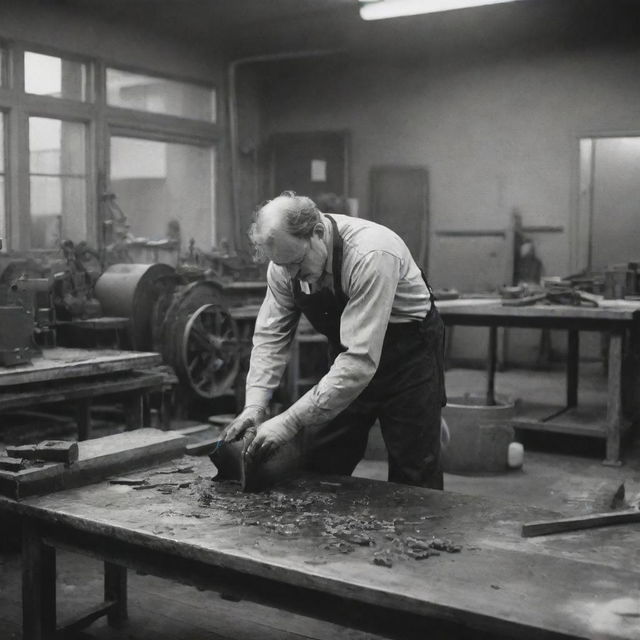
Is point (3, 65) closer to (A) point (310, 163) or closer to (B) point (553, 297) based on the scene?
(A) point (310, 163)

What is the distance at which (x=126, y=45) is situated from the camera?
7672 millimetres

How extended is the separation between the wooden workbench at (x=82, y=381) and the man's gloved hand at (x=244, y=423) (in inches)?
51.7

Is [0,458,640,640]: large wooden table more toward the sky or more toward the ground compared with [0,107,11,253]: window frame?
more toward the ground

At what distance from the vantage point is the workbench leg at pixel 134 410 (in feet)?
13.6

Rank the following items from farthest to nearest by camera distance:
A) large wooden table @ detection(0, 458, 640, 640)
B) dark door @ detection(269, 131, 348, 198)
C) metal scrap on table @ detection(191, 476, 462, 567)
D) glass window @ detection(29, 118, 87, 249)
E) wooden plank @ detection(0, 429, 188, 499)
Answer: dark door @ detection(269, 131, 348, 198) → glass window @ detection(29, 118, 87, 249) → wooden plank @ detection(0, 429, 188, 499) → metal scrap on table @ detection(191, 476, 462, 567) → large wooden table @ detection(0, 458, 640, 640)

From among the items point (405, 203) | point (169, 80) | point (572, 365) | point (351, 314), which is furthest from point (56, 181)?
point (351, 314)

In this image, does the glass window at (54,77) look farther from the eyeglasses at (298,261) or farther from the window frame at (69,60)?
the eyeglasses at (298,261)

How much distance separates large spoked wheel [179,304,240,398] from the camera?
5.27 metres

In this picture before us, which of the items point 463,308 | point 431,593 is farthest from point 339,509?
point 463,308

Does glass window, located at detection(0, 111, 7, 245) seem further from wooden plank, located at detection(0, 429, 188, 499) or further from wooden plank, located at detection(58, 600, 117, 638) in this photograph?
wooden plank, located at detection(58, 600, 117, 638)

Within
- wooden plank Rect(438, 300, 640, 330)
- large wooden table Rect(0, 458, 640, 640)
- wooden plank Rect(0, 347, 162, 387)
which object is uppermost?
wooden plank Rect(438, 300, 640, 330)

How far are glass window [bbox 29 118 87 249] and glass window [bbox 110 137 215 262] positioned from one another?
39 centimetres

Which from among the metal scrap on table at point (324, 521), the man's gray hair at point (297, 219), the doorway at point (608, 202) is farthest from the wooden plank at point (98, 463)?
the doorway at point (608, 202)

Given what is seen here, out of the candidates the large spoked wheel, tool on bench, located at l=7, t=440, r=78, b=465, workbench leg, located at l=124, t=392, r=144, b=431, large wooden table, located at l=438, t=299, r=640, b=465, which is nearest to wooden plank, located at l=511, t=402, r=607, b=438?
large wooden table, located at l=438, t=299, r=640, b=465
